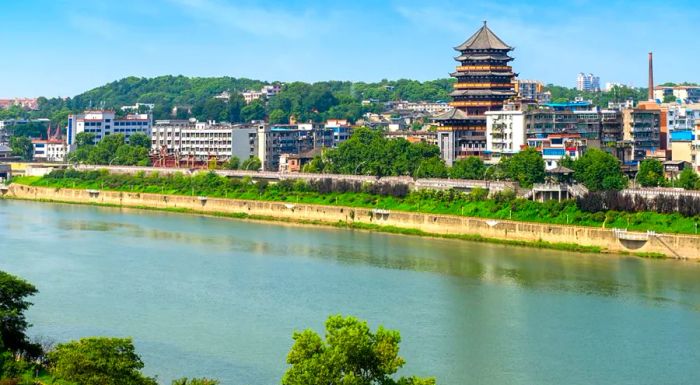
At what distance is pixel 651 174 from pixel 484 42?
9413 mm

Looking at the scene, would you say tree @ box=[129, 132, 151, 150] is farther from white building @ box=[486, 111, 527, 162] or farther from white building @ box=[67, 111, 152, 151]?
white building @ box=[486, 111, 527, 162]

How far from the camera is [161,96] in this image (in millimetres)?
79812

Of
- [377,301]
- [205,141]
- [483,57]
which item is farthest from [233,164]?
[377,301]

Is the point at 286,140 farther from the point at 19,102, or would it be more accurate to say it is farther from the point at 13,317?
the point at 19,102

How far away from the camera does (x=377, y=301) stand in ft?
55.8

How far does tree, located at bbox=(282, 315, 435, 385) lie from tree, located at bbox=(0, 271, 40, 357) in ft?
11.1

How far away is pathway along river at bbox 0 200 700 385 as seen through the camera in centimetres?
1355

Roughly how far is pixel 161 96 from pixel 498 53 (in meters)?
46.7

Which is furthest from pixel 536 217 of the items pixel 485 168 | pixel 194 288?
pixel 194 288

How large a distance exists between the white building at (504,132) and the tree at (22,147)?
75.9ft

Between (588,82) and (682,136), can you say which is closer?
(682,136)

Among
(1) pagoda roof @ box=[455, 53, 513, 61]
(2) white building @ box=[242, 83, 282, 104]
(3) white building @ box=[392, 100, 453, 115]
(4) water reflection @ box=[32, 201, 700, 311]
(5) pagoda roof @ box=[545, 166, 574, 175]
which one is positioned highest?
(2) white building @ box=[242, 83, 282, 104]

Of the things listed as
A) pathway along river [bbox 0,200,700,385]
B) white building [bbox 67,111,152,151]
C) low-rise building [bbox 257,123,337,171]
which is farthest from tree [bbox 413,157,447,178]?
white building [bbox 67,111,152,151]

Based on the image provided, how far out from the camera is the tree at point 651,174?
28.5 meters
